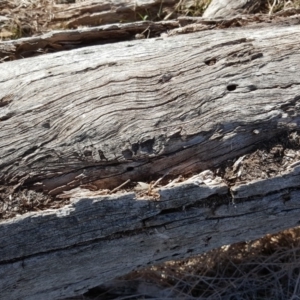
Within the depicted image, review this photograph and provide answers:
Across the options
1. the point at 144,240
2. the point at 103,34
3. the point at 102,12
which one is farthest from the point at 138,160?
the point at 102,12

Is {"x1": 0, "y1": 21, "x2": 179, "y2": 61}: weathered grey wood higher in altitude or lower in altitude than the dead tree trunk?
higher

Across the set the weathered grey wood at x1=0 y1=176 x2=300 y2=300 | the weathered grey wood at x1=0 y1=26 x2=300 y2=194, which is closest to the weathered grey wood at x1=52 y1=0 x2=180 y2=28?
the weathered grey wood at x1=0 y1=26 x2=300 y2=194

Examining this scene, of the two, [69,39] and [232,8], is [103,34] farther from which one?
[232,8]

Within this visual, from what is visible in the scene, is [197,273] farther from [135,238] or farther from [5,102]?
[5,102]

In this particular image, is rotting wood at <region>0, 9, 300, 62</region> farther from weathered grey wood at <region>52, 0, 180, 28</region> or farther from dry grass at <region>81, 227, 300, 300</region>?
dry grass at <region>81, 227, 300, 300</region>

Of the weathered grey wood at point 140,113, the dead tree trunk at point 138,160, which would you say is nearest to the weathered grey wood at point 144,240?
the dead tree trunk at point 138,160

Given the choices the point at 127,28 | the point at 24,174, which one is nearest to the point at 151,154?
the point at 24,174

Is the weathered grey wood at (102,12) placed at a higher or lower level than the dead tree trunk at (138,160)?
higher

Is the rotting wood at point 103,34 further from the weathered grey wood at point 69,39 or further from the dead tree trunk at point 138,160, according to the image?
the dead tree trunk at point 138,160

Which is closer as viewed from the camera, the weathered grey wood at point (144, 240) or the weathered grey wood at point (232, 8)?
the weathered grey wood at point (144, 240)
